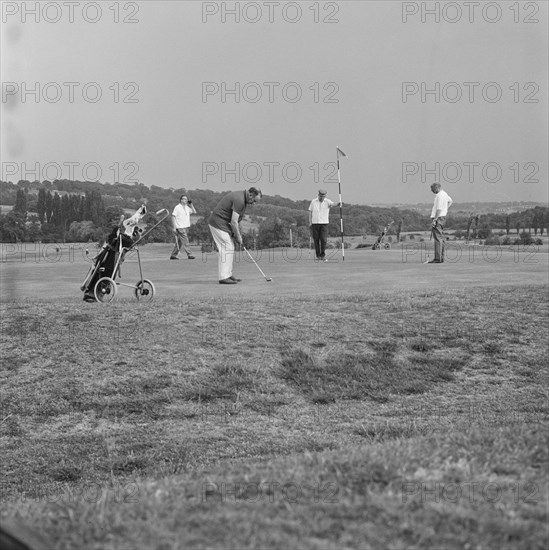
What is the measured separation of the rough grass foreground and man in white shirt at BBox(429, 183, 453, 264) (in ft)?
23.5

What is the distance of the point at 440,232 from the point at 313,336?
10.7m

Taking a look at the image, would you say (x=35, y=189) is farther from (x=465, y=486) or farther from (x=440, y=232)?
(x=465, y=486)

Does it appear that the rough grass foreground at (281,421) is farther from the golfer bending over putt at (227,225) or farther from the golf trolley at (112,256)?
the golfer bending over putt at (227,225)

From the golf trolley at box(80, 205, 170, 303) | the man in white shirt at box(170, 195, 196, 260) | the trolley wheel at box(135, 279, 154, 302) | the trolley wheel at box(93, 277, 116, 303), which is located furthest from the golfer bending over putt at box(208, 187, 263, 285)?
the man in white shirt at box(170, 195, 196, 260)

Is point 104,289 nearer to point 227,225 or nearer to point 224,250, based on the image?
point 224,250

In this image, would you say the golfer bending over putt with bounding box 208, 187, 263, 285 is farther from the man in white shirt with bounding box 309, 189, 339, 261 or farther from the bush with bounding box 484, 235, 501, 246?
the bush with bounding box 484, 235, 501, 246

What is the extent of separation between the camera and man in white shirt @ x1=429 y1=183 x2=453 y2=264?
75.3 feet

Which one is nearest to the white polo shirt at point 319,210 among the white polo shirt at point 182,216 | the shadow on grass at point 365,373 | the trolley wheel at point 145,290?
the white polo shirt at point 182,216

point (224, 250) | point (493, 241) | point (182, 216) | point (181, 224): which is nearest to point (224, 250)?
point (224, 250)

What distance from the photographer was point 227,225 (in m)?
17.8

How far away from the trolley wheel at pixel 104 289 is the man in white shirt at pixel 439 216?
418 inches

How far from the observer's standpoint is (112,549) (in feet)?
11.6

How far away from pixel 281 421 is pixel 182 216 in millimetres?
18804

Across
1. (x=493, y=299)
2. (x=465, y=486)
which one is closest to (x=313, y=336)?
(x=493, y=299)
